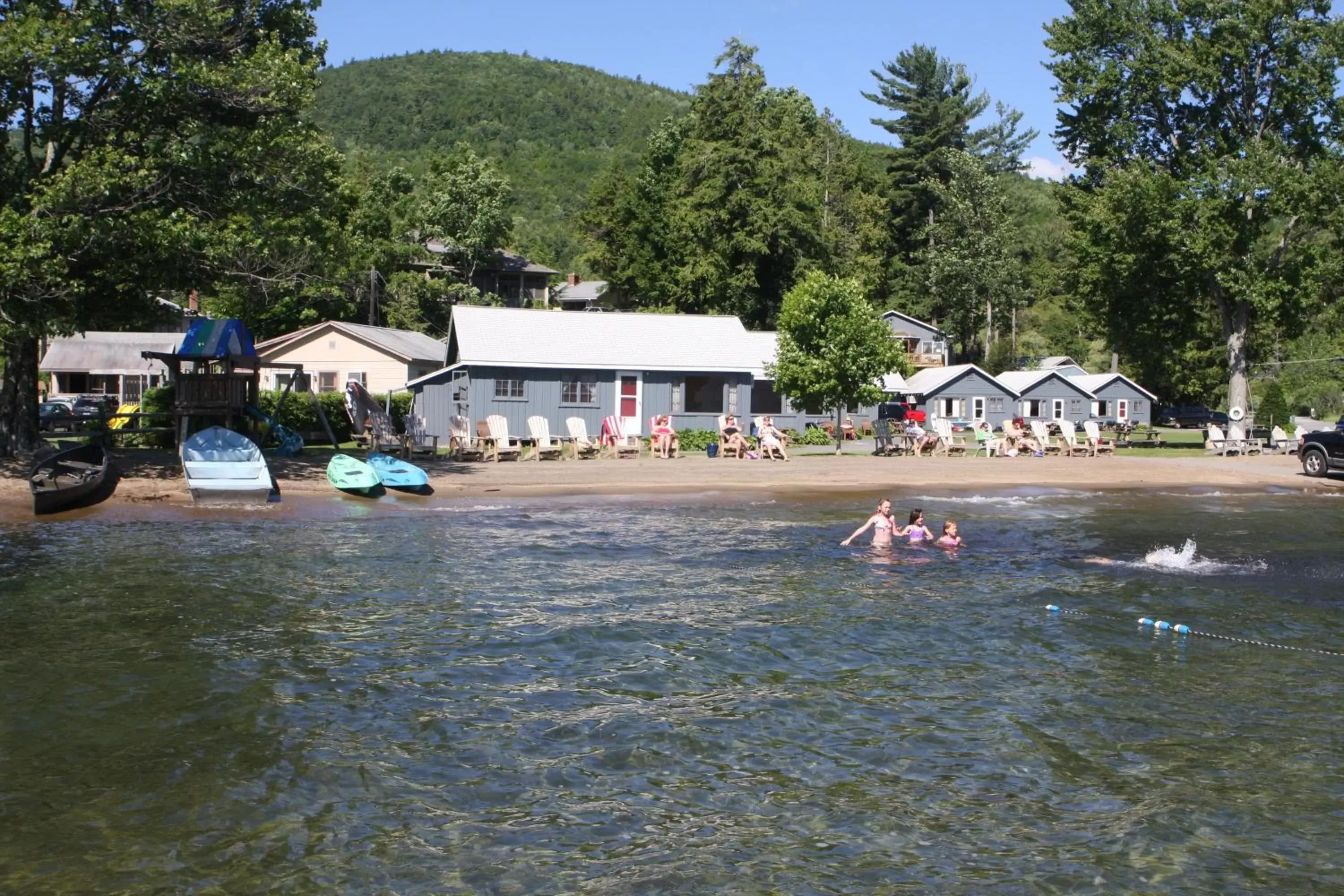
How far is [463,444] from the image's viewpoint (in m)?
35.9

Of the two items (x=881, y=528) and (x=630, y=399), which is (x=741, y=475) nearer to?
(x=630, y=399)

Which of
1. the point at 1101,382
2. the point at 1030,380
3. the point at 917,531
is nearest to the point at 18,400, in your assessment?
the point at 917,531

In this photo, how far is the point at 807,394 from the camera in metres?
40.8

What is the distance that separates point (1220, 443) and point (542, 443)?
85.8ft

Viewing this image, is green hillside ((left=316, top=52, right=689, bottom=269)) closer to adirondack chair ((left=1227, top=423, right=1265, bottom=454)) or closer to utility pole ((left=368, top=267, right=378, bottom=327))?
utility pole ((left=368, top=267, right=378, bottom=327))

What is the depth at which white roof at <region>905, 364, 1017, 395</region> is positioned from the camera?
58.3 metres

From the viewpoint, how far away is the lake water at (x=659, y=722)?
830 cm

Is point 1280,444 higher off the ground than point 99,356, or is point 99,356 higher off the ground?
point 99,356

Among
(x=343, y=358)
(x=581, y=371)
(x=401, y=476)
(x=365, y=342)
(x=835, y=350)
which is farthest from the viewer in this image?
(x=343, y=358)

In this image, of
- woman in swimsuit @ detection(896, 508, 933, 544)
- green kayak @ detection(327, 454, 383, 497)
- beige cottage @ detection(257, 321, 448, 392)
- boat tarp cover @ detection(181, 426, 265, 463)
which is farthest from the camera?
beige cottage @ detection(257, 321, 448, 392)

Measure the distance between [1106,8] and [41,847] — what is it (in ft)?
167

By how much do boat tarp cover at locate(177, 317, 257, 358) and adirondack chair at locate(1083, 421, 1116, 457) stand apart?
29.6 metres

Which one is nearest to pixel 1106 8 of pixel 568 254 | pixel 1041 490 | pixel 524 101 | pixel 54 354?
pixel 1041 490

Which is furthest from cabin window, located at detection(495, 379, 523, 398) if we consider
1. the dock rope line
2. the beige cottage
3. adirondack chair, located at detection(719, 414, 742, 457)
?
the dock rope line
